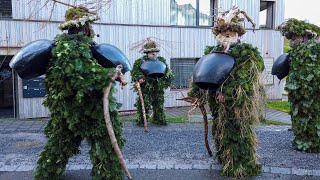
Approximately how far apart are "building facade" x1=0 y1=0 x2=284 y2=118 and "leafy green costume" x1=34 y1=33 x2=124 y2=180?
696 centimetres

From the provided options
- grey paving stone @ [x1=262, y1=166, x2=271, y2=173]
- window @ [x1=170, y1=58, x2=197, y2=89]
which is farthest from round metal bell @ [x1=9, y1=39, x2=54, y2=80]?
window @ [x1=170, y1=58, x2=197, y2=89]

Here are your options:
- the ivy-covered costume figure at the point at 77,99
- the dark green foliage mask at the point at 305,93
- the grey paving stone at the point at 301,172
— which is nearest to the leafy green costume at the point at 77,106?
the ivy-covered costume figure at the point at 77,99

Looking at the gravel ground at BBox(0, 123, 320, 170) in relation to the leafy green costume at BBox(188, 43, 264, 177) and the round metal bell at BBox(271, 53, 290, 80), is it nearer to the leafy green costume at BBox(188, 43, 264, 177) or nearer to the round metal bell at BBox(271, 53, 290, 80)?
the leafy green costume at BBox(188, 43, 264, 177)

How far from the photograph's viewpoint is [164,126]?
891 cm

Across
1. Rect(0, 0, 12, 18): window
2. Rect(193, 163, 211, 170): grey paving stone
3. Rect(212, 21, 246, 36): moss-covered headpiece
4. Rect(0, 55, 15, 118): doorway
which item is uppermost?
Rect(0, 0, 12, 18): window

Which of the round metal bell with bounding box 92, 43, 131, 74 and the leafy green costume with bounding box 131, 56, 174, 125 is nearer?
the round metal bell with bounding box 92, 43, 131, 74

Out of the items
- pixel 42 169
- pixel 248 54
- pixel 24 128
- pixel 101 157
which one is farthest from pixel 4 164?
pixel 248 54

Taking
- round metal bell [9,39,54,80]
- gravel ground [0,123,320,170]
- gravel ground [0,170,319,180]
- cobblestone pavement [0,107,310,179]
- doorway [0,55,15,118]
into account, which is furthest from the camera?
doorway [0,55,15,118]

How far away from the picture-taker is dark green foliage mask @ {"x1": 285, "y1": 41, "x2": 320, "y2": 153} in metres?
6.00

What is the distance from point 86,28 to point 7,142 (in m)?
Result: 4.09

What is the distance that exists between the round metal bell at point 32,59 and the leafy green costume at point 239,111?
228cm

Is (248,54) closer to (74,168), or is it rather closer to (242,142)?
(242,142)

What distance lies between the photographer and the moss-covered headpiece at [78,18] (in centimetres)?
425

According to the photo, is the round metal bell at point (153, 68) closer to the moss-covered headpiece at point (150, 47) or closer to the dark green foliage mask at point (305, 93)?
the moss-covered headpiece at point (150, 47)
